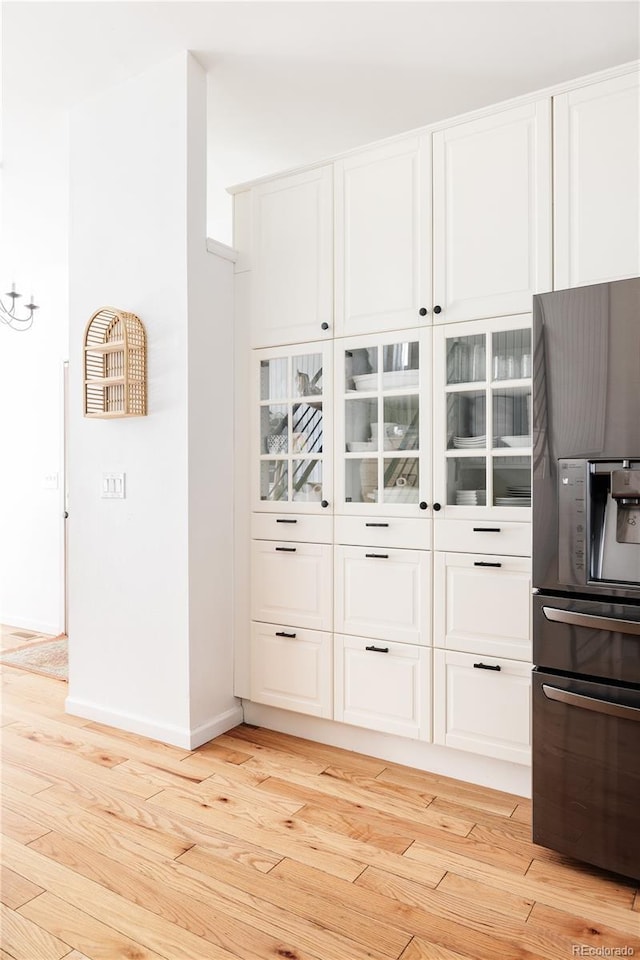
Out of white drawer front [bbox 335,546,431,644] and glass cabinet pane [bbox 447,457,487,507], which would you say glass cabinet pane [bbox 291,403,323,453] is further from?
glass cabinet pane [bbox 447,457,487,507]

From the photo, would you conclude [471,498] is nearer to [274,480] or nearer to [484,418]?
[484,418]

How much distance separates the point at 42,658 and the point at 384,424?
9.50 feet

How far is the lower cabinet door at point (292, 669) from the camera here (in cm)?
271

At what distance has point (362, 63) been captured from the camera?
268 centimetres

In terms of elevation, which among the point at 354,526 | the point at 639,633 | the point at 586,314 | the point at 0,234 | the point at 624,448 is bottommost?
the point at 639,633

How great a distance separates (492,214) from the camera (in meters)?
2.32

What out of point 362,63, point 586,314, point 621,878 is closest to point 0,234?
point 362,63

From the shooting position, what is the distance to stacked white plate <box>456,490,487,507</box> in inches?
93.0

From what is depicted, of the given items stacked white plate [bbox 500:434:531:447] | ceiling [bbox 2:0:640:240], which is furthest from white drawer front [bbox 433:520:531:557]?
A: ceiling [bbox 2:0:640:240]

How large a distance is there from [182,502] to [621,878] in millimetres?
1975

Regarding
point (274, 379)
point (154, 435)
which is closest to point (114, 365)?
point (154, 435)

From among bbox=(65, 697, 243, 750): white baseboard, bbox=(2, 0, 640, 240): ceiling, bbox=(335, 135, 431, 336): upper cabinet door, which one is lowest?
bbox=(65, 697, 243, 750): white baseboard

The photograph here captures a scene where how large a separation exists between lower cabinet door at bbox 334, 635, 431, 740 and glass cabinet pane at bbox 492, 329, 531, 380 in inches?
42.4

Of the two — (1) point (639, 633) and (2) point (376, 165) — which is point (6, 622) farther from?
(1) point (639, 633)
